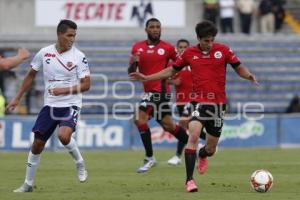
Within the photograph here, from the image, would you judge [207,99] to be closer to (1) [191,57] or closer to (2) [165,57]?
(1) [191,57]

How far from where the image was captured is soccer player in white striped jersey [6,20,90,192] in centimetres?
1184

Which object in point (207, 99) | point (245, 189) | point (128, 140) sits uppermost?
point (207, 99)

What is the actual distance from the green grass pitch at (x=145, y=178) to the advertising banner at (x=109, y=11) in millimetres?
9669

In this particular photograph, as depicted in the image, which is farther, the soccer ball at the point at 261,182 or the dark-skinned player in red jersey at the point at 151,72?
the dark-skinned player in red jersey at the point at 151,72

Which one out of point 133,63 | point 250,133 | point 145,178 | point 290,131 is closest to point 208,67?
point 145,178

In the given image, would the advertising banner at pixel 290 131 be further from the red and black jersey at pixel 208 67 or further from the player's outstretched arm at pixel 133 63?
the red and black jersey at pixel 208 67

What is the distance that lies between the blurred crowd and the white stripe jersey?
714 inches

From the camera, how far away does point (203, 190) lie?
12086 millimetres

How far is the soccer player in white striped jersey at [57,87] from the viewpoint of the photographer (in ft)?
38.8

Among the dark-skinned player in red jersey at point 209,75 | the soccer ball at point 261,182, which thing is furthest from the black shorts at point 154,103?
the soccer ball at point 261,182

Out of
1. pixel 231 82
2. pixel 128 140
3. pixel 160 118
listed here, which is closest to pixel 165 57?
pixel 160 118

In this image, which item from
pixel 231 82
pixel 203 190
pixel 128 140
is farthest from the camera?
pixel 231 82

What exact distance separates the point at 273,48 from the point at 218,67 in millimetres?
18383

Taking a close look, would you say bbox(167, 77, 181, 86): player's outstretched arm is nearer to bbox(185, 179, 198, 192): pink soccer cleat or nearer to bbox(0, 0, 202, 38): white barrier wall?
bbox(185, 179, 198, 192): pink soccer cleat
